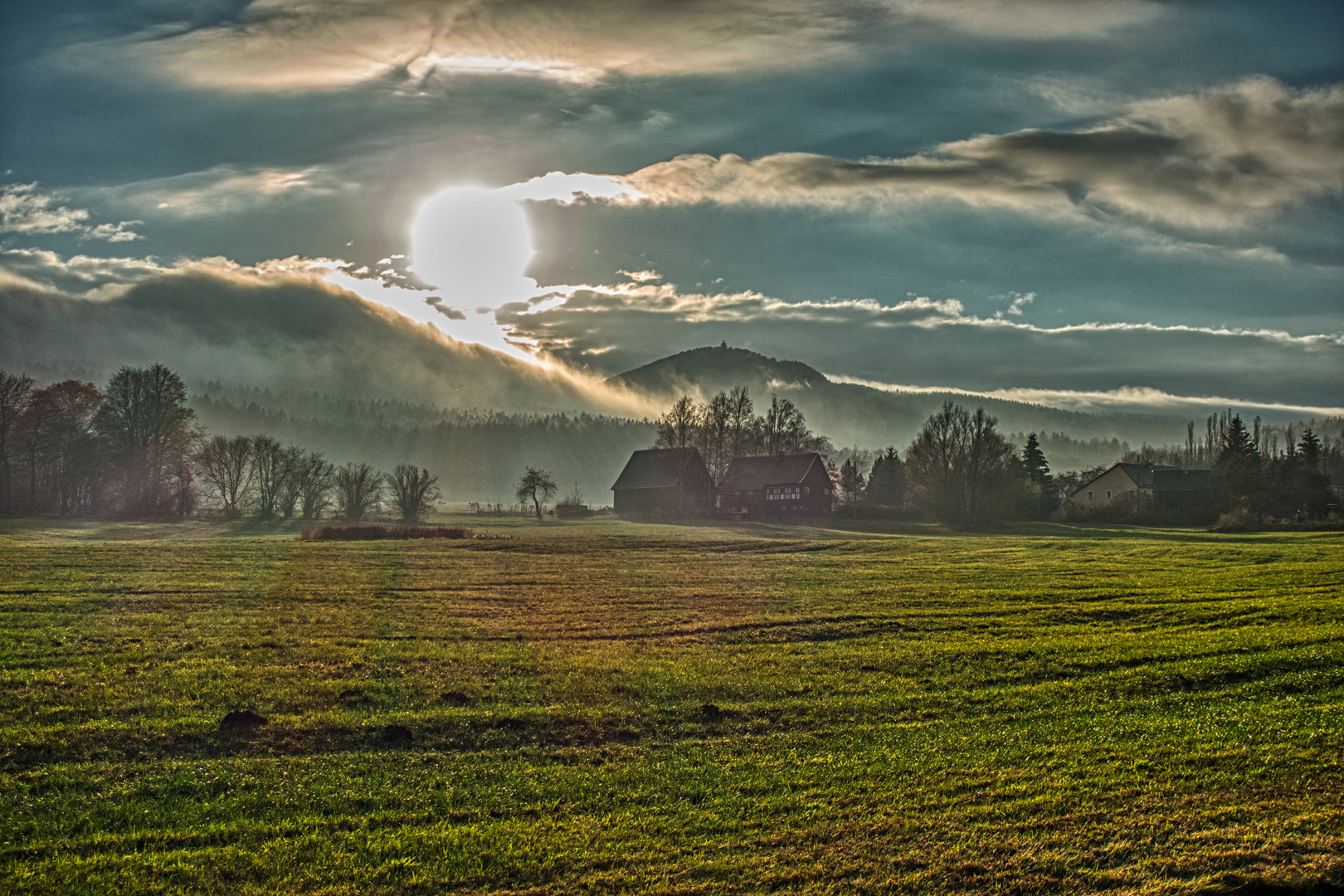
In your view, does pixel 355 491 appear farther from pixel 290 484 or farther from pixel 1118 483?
pixel 1118 483

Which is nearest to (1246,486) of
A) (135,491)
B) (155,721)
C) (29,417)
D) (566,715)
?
(566,715)

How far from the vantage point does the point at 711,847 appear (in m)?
10.6

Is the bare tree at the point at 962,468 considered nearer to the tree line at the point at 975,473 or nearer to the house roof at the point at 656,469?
the tree line at the point at 975,473

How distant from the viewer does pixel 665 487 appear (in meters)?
118

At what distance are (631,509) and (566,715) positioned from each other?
105 meters

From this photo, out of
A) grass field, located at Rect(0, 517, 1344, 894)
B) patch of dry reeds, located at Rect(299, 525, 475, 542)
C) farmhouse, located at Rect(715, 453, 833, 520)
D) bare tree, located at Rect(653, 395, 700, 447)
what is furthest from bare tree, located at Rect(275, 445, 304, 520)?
grass field, located at Rect(0, 517, 1344, 894)

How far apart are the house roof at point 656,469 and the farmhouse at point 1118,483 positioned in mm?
52002

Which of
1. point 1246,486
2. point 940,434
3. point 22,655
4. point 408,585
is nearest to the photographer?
point 22,655

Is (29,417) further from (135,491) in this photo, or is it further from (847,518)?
(847,518)

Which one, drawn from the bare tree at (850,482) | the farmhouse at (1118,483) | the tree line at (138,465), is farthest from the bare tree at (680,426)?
the farmhouse at (1118,483)

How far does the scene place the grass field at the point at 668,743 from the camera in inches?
400

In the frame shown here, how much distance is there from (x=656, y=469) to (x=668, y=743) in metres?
106

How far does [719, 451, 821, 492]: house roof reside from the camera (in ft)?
367

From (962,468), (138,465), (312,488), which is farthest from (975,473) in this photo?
(138,465)
